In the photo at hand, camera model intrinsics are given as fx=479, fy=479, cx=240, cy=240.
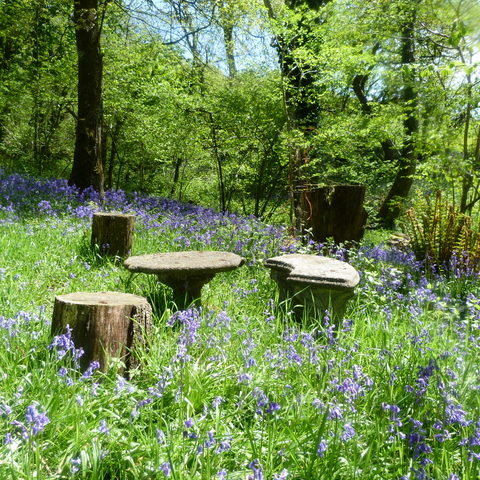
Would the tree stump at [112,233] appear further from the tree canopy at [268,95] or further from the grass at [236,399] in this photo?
the tree canopy at [268,95]

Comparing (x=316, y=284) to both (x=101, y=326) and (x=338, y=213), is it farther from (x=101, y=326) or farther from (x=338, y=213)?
(x=338, y=213)

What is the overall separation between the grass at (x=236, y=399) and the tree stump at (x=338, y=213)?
2296 millimetres

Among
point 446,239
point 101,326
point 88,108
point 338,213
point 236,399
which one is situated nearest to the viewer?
point 236,399

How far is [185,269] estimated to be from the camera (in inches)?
153

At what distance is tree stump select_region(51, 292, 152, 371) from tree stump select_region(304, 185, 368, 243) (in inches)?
175

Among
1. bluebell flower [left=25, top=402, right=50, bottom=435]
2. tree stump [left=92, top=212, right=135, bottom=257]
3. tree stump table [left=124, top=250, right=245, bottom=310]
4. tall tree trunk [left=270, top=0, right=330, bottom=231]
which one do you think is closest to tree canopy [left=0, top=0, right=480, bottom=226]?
tall tree trunk [left=270, top=0, right=330, bottom=231]

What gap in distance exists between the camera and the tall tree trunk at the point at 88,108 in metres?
9.34

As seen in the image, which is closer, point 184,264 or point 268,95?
point 184,264

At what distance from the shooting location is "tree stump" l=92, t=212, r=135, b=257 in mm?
5660

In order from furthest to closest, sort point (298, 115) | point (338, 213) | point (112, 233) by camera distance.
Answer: point (298, 115) → point (338, 213) → point (112, 233)

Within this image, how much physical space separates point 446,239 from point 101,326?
547 cm

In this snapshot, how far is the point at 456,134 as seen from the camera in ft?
21.9

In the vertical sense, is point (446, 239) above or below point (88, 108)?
below

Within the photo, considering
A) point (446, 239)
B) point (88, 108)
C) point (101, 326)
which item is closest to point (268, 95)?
point (88, 108)
